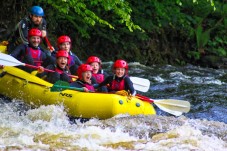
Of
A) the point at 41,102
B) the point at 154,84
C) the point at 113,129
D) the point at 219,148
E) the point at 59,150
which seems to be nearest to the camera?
the point at 59,150

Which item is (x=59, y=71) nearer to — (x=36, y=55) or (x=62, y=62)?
(x=62, y=62)

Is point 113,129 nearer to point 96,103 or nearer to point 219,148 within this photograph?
point 96,103

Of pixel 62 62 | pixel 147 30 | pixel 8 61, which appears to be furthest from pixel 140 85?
pixel 147 30

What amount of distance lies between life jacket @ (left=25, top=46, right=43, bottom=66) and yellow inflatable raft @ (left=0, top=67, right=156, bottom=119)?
459 mm

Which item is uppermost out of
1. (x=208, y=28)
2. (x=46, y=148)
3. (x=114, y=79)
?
(x=208, y=28)

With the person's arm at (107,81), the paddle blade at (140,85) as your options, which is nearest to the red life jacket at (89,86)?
the person's arm at (107,81)

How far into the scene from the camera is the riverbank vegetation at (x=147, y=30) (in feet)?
40.7

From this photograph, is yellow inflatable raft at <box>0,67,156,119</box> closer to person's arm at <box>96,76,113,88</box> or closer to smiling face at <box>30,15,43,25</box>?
person's arm at <box>96,76,113,88</box>

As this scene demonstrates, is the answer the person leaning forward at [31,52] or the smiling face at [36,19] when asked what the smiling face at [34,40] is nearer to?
the person leaning forward at [31,52]

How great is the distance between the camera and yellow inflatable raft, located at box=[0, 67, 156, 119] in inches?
279

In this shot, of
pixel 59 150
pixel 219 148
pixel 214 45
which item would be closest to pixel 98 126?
pixel 59 150

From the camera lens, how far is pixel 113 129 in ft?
20.6

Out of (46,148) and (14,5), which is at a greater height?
(14,5)

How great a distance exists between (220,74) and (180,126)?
7348 mm
